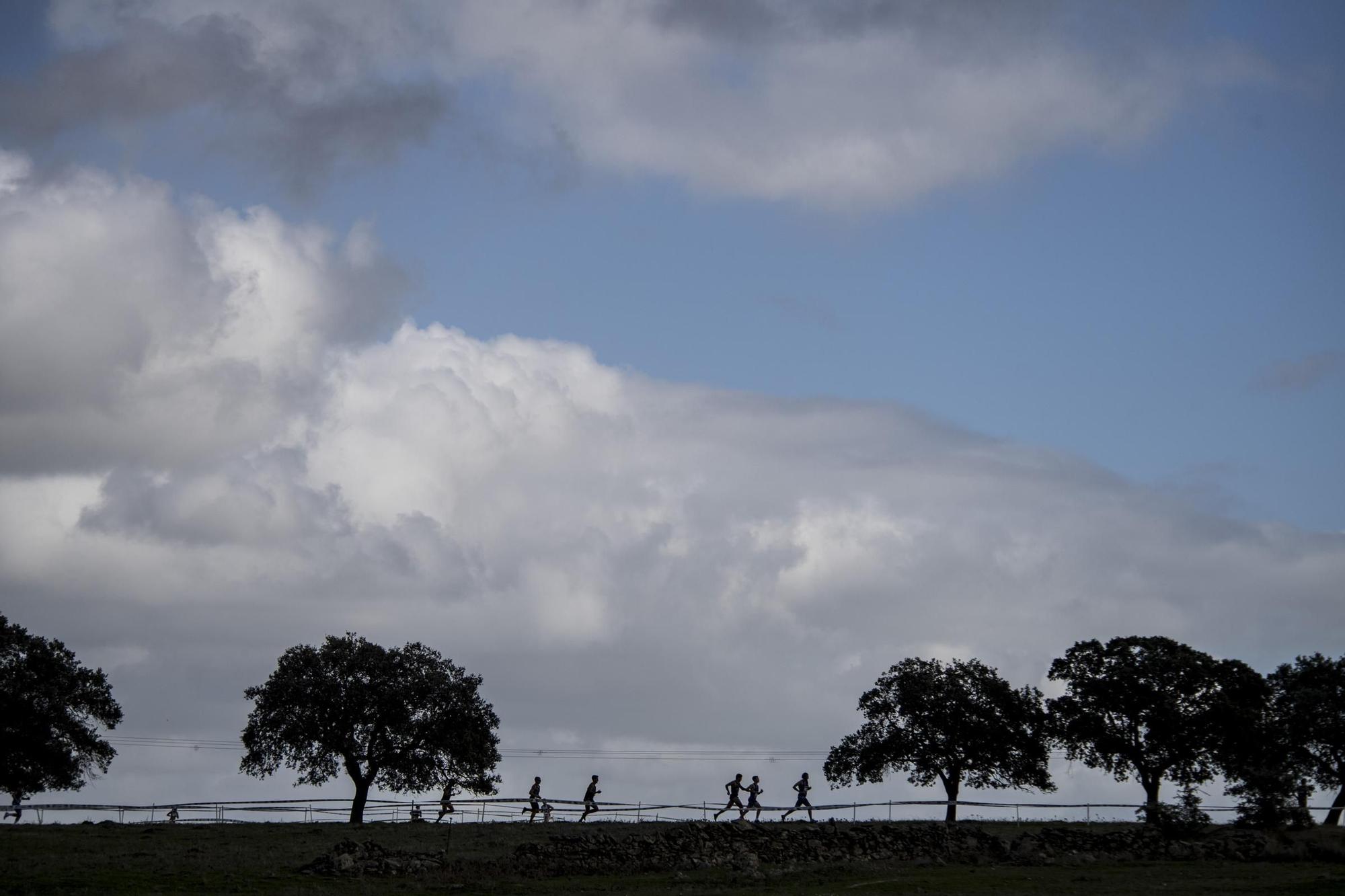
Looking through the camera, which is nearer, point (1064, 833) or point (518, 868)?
point (518, 868)

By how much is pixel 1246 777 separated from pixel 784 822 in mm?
26196

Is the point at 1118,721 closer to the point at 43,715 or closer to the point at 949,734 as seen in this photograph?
the point at 949,734

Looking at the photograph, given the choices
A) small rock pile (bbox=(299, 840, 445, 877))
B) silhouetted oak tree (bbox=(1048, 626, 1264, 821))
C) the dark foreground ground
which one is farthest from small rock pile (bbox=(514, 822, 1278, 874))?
silhouetted oak tree (bbox=(1048, 626, 1264, 821))

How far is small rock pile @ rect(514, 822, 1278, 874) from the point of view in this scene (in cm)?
5553

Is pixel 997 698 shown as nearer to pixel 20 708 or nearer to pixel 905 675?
pixel 905 675

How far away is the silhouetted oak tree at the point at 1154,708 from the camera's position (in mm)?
84688

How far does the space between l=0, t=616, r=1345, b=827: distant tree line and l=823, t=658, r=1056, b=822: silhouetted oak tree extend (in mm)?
91

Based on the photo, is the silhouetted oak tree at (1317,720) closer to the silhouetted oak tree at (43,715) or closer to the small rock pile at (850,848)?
the small rock pile at (850,848)

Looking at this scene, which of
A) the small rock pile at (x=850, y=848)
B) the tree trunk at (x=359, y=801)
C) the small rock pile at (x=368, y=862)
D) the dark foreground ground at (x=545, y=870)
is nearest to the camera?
the dark foreground ground at (x=545, y=870)

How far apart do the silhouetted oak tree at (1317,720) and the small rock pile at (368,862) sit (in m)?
52.6

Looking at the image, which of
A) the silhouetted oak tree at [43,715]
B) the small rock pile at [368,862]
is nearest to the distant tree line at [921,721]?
the silhouetted oak tree at [43,715]

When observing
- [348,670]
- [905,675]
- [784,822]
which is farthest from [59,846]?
[905,675]

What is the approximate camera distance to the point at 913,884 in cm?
5128

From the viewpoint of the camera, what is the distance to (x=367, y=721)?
3142 inches
